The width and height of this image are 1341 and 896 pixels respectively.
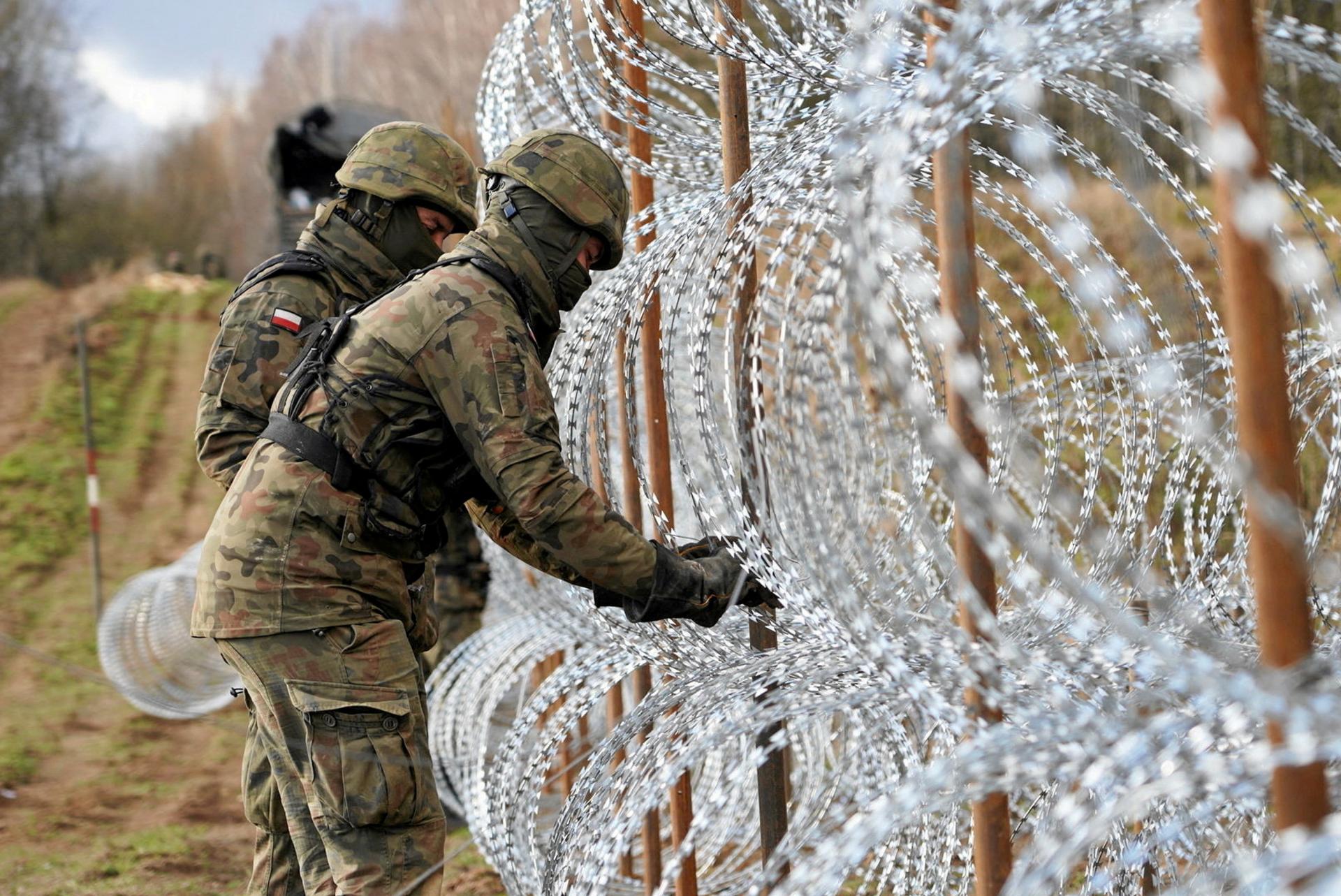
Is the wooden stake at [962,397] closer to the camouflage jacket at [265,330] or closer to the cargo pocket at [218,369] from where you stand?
the camouflage jacket at [265,330]

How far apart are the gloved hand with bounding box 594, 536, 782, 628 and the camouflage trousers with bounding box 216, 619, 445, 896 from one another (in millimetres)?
532

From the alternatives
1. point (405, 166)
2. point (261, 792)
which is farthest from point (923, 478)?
point (261, 792)

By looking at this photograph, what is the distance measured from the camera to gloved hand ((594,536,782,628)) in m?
2.95

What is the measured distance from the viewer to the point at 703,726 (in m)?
2.68

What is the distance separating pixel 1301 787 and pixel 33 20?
4921cm

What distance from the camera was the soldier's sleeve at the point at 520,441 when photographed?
2842 mm

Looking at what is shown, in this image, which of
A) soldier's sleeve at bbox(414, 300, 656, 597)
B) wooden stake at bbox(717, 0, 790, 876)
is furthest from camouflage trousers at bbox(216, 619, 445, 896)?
wooden stake at bbox(717, 0, 790, 876)

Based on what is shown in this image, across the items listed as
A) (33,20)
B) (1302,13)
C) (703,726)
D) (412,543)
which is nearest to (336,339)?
(412,543)

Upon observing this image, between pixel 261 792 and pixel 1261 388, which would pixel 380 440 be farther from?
pixel 1261 388

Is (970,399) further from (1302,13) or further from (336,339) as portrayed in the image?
(1302,13)

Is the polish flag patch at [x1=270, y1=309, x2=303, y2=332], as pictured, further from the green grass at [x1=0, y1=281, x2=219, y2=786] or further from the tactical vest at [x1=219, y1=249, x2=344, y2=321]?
the green grass at [x1=0, y1=281, x2=219, y2=786]

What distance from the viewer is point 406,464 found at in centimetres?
305

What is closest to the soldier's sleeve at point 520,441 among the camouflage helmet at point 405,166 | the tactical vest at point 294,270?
the camouflage helmet at point 405,166

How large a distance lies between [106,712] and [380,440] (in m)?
9.03
